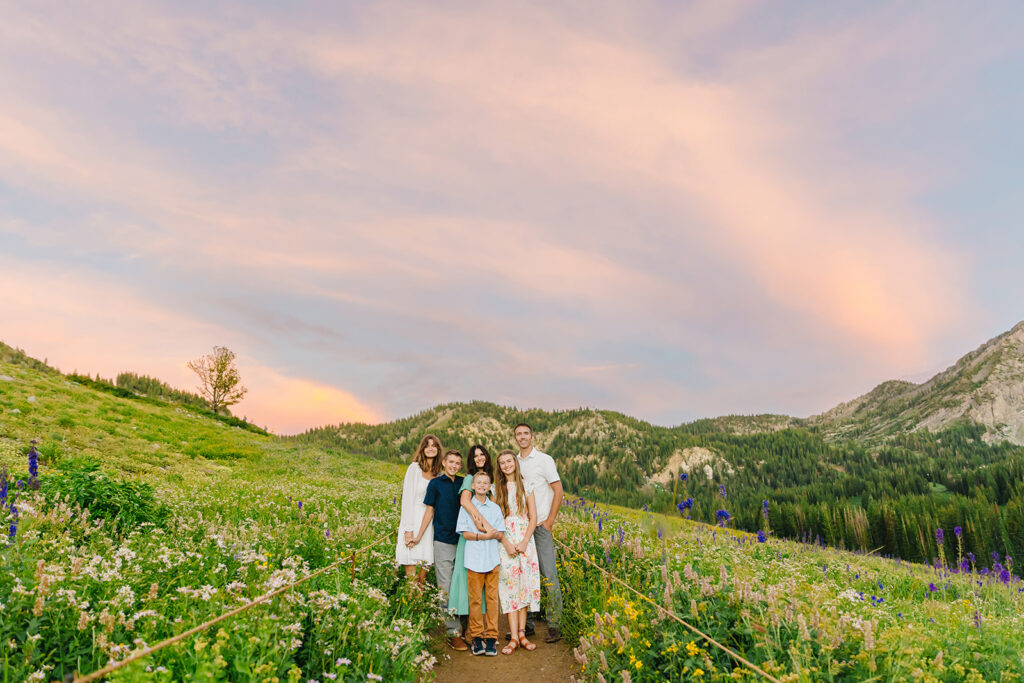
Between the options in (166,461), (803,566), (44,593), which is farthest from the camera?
(166,461)

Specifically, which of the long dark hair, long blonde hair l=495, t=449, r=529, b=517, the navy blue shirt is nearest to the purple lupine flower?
the navy blue shirt

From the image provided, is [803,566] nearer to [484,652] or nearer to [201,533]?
[484,652]

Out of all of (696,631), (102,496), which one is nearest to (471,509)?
(696,631)

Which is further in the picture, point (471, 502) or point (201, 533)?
point (201, 533)

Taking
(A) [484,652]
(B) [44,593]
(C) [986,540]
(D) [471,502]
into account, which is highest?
(D) [471,502]

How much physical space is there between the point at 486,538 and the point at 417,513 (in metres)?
1.43

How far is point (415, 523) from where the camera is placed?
880 centimetres

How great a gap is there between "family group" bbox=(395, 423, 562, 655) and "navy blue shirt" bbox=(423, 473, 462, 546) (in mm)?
15

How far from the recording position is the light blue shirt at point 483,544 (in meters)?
7.84

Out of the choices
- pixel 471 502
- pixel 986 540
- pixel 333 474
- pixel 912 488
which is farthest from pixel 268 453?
pixel 912 488

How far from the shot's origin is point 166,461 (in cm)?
2138

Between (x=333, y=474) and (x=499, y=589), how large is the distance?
22616 mm

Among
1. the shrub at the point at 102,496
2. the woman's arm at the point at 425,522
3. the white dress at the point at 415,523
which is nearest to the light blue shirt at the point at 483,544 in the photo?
the woman's arm at the point at 425,522

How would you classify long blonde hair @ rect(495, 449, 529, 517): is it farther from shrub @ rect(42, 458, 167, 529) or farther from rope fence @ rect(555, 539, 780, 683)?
shrub @ rect(42, 458, 167, 529)
